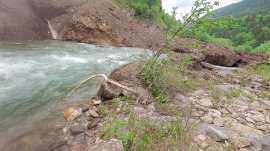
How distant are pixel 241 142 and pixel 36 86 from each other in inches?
242

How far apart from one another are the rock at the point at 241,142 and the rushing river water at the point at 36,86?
117 inches

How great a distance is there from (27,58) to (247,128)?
9414 millimetres

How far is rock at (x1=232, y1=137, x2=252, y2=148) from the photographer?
217 cm

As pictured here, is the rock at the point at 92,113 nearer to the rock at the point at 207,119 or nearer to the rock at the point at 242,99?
the rock at the point at 207,119

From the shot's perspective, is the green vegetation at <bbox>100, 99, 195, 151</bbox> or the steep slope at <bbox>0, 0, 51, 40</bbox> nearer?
the green vegetation at <bbox>100, 99, 195, 151</bbox>

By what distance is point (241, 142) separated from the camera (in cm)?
221

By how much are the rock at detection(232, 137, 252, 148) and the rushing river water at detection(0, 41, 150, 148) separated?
2971mm

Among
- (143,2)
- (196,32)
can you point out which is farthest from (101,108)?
(143,2)

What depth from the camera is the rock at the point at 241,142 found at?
217cm

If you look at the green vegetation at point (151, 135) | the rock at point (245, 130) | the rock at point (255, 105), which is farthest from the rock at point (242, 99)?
the green vegetation at point (151, 135)

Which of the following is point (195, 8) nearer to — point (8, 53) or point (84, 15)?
point (8, 53)

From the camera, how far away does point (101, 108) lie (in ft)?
12.5

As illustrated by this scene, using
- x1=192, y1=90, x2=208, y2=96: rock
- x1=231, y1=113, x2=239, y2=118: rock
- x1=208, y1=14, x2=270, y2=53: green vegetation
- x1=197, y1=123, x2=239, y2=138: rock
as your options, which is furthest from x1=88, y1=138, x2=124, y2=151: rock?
x1=208, y1=14, x2=270, y2=53: green vegetation

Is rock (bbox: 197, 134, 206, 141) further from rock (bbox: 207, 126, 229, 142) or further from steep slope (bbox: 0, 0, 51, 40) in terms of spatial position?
steep slope (bbox: 0, 0, 51, 40)
